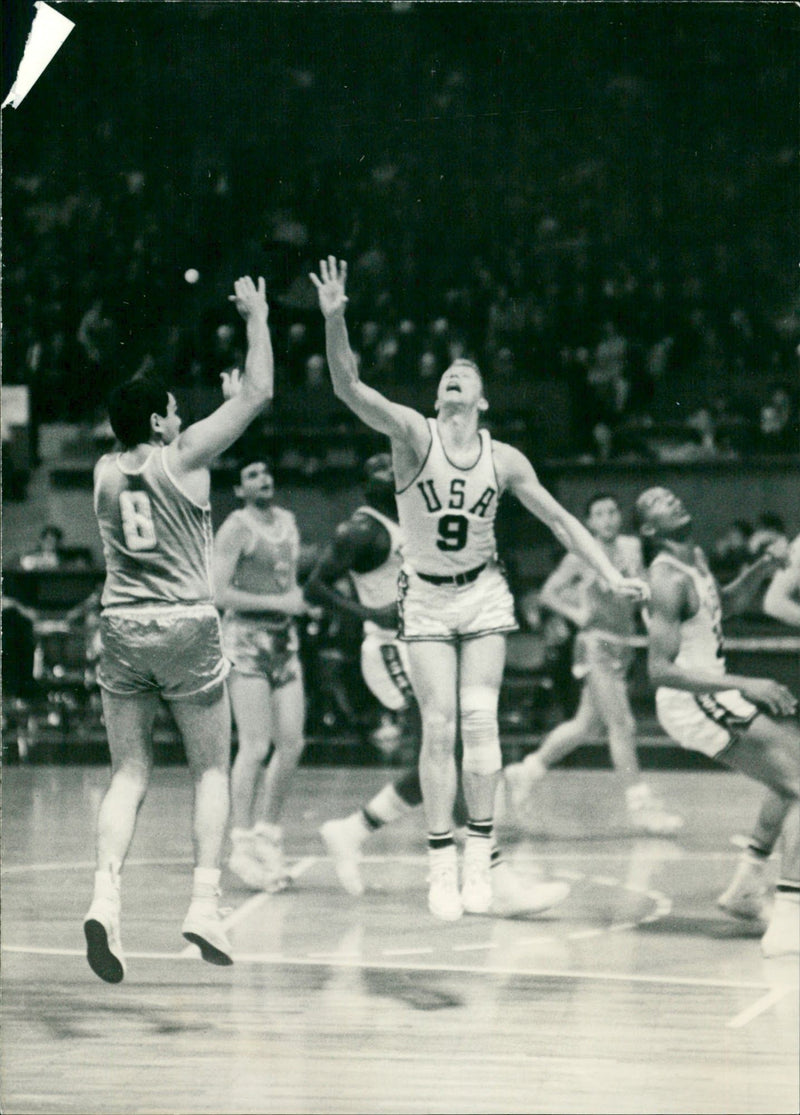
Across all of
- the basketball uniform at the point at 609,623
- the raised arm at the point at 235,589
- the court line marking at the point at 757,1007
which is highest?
the raised arm at the point at 235,589

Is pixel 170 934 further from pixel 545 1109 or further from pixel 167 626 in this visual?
pixel 545 1109

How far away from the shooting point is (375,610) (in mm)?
7867

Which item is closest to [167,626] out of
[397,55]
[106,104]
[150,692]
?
[150,692]

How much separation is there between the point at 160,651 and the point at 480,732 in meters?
1.39

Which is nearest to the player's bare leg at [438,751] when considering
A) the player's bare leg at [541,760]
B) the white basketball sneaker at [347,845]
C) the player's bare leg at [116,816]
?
the player's bare leg at [116,816]

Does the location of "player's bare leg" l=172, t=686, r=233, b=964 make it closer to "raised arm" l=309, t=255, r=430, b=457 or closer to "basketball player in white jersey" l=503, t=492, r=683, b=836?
"raised arm" l=309, t=255, r=430, b=457

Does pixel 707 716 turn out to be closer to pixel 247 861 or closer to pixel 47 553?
pixel 247 861

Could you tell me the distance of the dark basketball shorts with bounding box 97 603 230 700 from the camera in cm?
544

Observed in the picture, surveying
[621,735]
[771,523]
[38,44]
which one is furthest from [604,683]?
[38,44]

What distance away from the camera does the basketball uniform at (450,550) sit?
19.9 feet

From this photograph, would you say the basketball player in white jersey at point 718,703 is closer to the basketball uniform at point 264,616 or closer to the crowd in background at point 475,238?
the basketball uniform at point 264,616

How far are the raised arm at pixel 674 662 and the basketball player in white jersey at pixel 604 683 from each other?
2.95m

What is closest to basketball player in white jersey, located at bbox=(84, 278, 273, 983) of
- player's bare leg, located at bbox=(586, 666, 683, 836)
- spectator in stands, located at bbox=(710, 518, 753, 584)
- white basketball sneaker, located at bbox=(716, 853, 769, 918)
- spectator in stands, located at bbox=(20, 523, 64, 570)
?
white basketball sneaker, located at bbox=(716, 853, 769, 918)

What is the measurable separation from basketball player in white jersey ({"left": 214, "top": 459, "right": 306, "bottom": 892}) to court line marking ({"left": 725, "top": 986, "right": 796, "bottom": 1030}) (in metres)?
2.62
